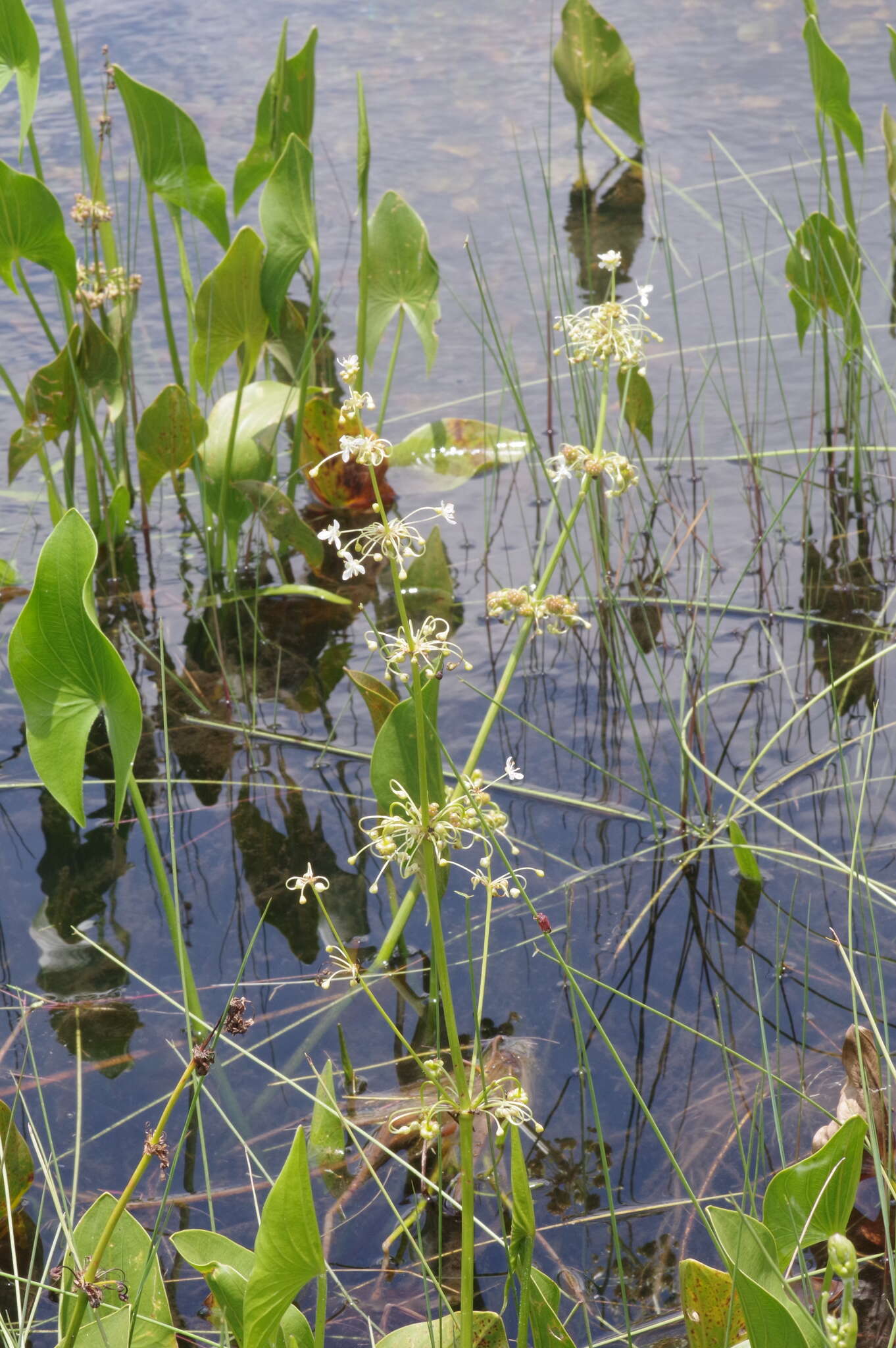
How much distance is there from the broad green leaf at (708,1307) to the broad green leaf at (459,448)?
1.83 metres

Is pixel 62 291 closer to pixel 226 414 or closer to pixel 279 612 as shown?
pixel 226 414

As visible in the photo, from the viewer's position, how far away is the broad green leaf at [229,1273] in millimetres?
918

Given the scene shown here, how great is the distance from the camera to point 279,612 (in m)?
2.32

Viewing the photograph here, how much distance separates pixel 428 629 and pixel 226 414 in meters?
1.54

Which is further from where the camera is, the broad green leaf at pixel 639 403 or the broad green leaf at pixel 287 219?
the broad green leaf at pixel 639 403

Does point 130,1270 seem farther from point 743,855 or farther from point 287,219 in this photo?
point 287,219

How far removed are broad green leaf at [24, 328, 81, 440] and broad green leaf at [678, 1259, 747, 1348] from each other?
1.67 metres

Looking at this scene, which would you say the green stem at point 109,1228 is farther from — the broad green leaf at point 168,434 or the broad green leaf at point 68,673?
the broad green leaf at point 168,434

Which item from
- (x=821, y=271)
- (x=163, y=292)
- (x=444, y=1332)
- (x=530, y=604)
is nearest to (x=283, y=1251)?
(x=444, y=1332)

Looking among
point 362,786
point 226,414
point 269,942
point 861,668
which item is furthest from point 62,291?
point 861,668

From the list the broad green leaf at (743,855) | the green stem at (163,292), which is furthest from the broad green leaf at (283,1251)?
the green stem at (163,292)

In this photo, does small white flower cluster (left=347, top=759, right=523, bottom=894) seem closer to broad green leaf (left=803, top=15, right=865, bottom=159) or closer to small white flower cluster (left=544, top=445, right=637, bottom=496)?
small white flower cluster (left=544, top=445, right=637, bottom=496)

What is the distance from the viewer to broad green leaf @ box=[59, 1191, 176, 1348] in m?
0.98

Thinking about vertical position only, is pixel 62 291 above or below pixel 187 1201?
above
